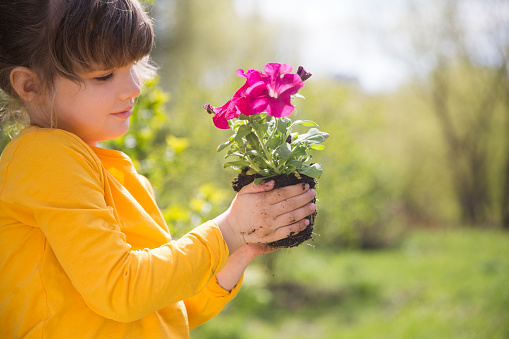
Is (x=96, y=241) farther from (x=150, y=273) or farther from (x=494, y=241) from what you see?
(x=494, y=241)

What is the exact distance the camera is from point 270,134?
50.4 inches

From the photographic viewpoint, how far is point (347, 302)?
6.39 meters

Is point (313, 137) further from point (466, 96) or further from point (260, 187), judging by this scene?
point (466, 96)

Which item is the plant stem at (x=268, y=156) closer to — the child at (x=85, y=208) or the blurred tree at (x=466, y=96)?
the child at (x=85, y=208)

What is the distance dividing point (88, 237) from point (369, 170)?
7.65 meters

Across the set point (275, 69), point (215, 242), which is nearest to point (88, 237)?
point (215, 242)

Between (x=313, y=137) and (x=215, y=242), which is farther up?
(x=313, y=137)

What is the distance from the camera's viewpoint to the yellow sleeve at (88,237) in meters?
0.97

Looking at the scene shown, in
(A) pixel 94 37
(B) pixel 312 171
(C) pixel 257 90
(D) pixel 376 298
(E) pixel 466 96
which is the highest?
(A) pixel 94 37

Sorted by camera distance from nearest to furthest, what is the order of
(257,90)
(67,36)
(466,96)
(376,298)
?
(67,36) → (257,90) → (376,298) → (466,96)

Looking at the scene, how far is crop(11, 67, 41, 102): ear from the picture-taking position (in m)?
1.13

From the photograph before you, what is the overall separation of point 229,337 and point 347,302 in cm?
249

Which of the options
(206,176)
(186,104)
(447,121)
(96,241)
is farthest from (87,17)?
(447,121)

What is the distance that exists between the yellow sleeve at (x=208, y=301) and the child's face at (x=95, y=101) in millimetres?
573
